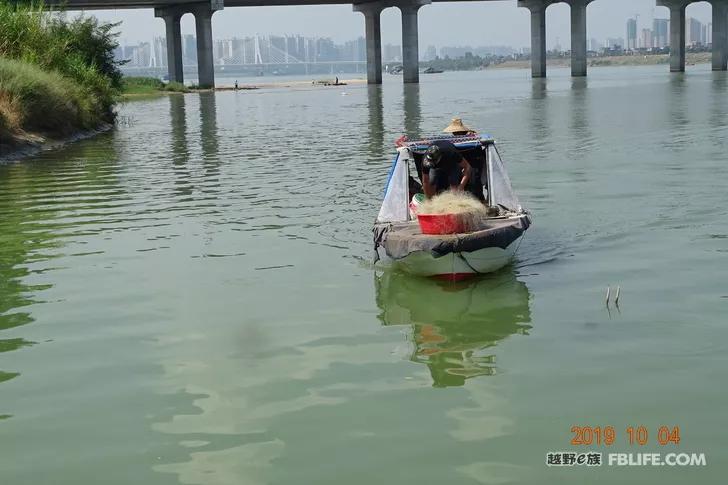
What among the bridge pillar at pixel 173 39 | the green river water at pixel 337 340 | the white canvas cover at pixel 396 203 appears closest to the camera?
the green river water at pixel 337 340

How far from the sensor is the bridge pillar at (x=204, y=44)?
96088mm

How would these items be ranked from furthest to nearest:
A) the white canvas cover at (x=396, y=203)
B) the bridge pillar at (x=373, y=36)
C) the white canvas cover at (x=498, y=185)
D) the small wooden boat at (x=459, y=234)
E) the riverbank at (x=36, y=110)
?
the bridge pillar at (x=373, y=36), the riverbank at (x=36, y=110), the white canvas cover at (x=498, y=185), the white canvas cover at (x=396, y=203), the small wooden boat at (x=459, y=234)

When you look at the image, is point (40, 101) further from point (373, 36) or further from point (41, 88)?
point (373, 36)

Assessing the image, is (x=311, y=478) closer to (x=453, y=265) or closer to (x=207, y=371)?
(x=207, y=371)

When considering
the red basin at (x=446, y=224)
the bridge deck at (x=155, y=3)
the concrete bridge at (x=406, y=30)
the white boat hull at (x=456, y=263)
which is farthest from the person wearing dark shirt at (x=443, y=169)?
the concrete bridge at (x=406, y=30)

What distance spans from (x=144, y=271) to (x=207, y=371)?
4678 mm

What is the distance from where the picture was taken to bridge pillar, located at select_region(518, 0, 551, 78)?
110 metres

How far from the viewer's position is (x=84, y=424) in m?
8.05

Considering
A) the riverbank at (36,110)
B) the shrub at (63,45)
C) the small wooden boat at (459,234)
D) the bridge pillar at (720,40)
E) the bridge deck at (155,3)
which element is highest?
the bridge deck at (155,3)

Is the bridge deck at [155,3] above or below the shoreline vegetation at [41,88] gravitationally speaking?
above

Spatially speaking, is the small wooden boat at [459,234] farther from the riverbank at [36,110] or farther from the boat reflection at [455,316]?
the riverbank at [36,110]

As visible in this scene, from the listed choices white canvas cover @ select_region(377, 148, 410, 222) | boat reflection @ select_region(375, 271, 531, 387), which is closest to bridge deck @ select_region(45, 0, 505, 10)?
white canvas cover @ select_region(377, 148, 410, 222)

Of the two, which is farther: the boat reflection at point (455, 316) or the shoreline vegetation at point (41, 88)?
the shoreline vegetation at point (41, 88)

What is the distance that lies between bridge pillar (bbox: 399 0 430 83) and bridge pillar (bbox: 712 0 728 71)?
34.0 metres
